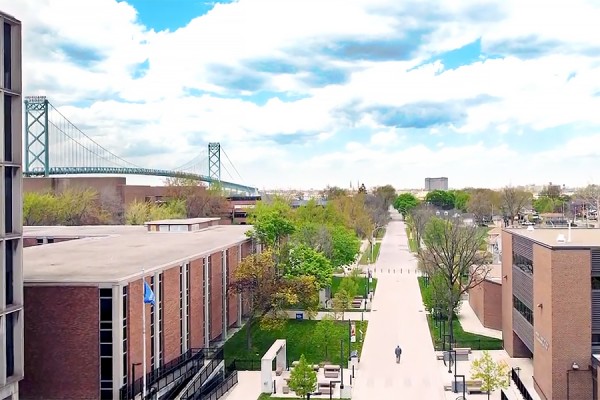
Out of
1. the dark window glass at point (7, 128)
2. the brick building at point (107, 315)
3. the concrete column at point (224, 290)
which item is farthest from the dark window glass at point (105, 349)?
the concrete column at point (224, 290)

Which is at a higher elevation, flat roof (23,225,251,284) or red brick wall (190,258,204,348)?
flat roof (23,225,251,284)

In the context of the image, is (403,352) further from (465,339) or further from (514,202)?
(514,202)

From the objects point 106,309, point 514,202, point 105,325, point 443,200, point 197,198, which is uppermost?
point 197,198

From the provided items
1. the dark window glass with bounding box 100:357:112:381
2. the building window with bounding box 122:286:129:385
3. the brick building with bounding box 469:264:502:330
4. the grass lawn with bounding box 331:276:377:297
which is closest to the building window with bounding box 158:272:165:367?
the building window with bounding box 122:286:129:385

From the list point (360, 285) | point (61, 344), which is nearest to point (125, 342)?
point (61, 344)

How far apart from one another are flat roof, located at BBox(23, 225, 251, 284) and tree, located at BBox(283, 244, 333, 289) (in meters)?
4.01

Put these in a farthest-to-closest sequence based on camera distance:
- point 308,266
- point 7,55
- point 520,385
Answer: point 308,266 → point 520,385 → point 7,55

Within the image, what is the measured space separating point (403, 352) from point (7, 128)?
23600 mm

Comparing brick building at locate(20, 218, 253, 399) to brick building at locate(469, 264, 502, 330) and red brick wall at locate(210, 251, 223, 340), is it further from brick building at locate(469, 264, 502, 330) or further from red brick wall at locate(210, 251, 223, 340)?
brick building at locate(469, 264, 502, 330)

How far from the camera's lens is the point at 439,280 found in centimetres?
4300

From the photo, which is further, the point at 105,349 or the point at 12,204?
the point at 105,349

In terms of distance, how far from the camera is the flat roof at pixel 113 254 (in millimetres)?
26109

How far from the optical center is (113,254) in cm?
3481

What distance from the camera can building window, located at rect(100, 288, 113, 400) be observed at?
949 inches
